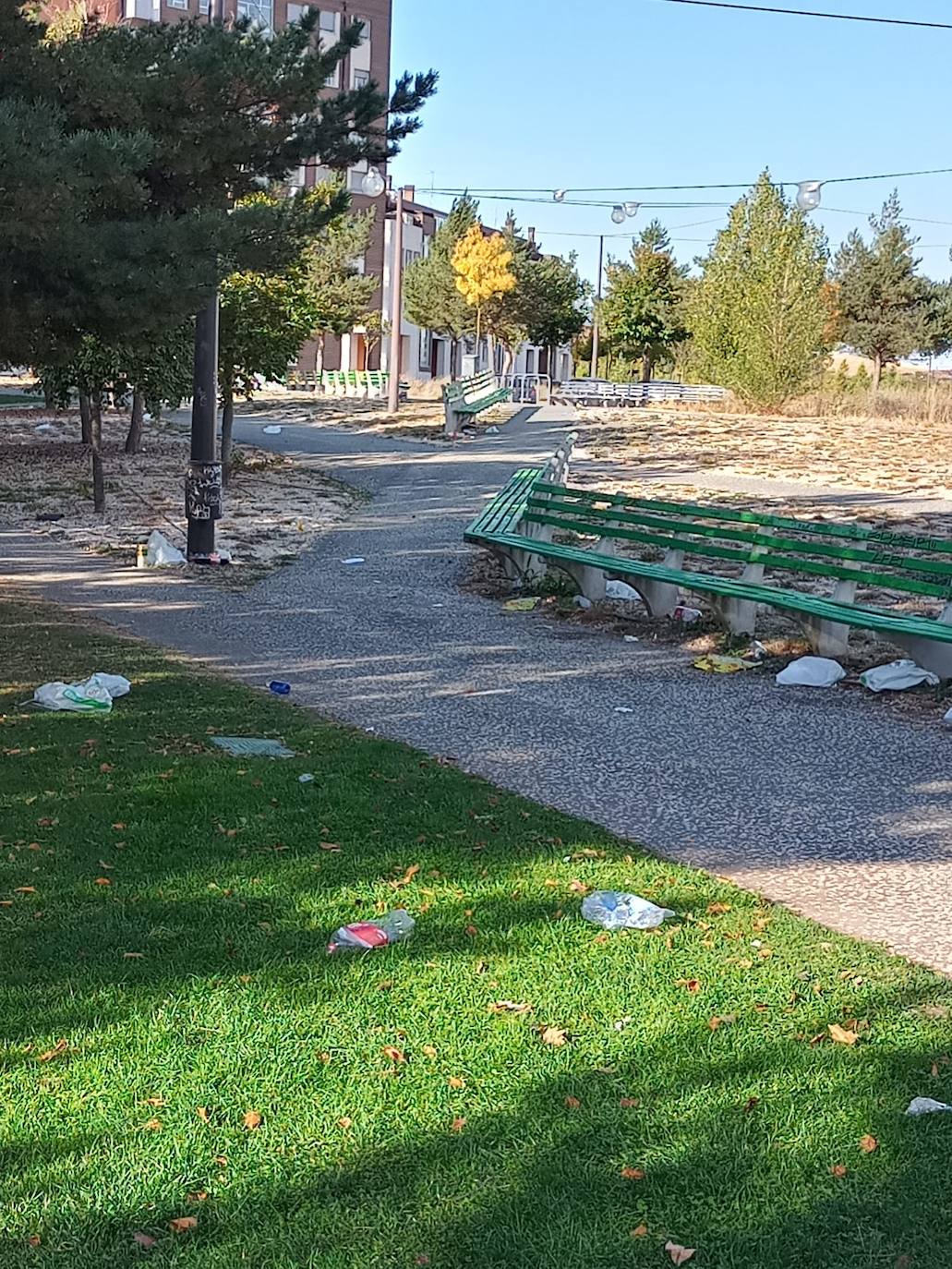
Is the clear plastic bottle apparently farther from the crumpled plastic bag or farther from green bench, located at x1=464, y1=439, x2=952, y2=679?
green bench, located at x1=464, y1=439, x2=952, y2=679

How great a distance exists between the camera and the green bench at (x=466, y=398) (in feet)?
104

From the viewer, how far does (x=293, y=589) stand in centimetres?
1240

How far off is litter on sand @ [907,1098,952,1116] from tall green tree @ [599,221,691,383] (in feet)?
193

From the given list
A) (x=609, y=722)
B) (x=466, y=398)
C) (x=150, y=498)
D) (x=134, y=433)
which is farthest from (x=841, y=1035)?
(x=466, y=398)

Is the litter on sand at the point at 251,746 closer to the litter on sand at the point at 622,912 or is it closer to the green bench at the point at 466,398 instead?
the litter on sand at the point at 622,912

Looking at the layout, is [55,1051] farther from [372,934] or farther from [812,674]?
[812,674]

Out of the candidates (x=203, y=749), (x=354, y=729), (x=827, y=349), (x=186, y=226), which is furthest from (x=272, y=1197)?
(x=827, y=349)

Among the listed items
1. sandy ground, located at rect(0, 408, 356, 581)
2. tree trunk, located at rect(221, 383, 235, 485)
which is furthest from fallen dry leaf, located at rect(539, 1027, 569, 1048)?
tree trunk, located at rect(221, 383, 235, 485)

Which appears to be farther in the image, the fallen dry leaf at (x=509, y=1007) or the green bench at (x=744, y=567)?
the green bench at (x=744, y=567)

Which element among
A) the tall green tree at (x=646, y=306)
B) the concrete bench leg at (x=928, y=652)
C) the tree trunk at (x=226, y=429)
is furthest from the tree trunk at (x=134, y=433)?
the tall green tree at (x=646, y=306)

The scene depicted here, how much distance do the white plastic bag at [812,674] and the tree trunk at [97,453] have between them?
32.6 feet

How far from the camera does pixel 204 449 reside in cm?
1362

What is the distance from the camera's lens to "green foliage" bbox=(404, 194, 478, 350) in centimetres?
5616

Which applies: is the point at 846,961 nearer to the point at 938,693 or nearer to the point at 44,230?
the point at 938,693
